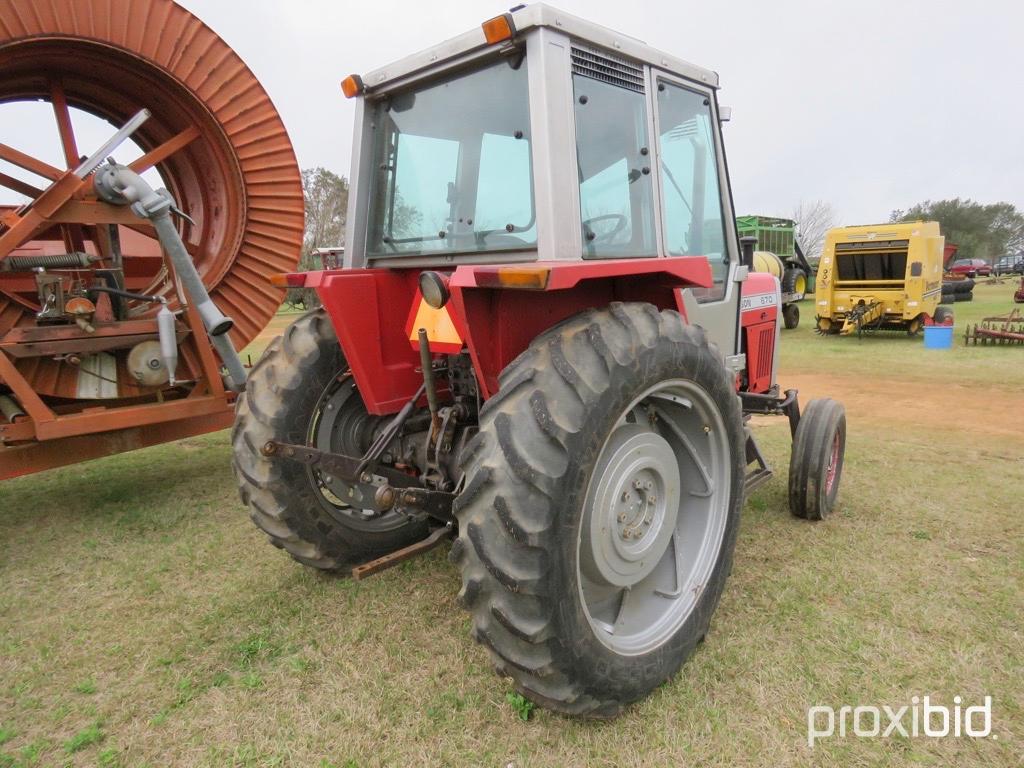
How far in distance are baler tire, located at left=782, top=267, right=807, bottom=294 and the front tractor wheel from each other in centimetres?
1431

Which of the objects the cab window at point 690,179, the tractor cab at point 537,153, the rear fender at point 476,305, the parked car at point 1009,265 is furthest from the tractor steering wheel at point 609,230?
the parked car at point 1009,265

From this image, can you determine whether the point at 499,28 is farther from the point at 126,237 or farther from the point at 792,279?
the point at 792,279

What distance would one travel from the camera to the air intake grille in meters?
2.18

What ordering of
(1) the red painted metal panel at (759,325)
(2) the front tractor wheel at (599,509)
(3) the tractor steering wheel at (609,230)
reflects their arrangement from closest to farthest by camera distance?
(2) the front tractor wheel at (599,509) → (3) the tractor steering wheel at (609,230) → (1) the red painted metal panel at (759,325)

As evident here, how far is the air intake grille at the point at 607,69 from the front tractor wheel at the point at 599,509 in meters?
0.88

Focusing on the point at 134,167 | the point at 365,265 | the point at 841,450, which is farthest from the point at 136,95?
the point at 841,450

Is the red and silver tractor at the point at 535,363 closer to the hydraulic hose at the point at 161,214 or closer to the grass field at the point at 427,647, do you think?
the grass field at the point at 427,647

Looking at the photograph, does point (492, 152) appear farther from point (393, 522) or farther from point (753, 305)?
point (753, 305)

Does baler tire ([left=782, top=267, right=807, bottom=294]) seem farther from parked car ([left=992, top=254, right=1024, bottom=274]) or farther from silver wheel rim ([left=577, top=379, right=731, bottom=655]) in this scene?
parked car ([left=992, top=254, right=1024, bottom=274])

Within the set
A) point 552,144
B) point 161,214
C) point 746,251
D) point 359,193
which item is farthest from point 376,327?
point 746,251

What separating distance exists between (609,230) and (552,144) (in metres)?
0.43

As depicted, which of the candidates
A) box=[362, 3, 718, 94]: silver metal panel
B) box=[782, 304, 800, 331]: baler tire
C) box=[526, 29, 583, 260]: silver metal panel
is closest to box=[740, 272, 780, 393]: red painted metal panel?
box=[362, 3, 718, 94]: silver metal panel

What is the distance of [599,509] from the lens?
2.06m

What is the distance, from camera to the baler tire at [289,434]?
2549 millimetres
